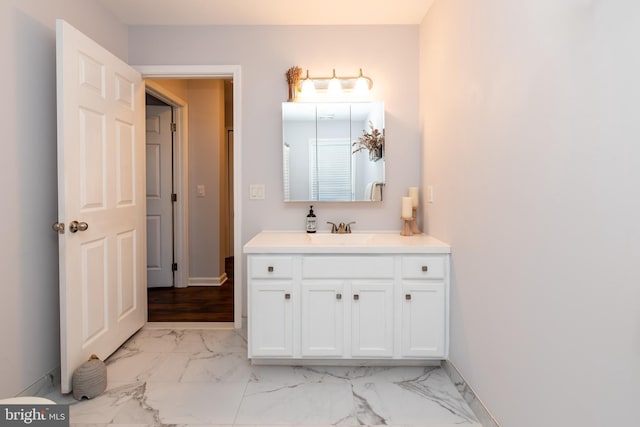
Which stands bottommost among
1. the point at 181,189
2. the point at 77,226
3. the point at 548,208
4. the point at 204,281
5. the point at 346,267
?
the point at 204,281

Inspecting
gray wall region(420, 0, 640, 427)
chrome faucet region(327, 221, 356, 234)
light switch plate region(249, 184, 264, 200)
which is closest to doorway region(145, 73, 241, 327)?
light switch plate region(249, 184, 264, 200)

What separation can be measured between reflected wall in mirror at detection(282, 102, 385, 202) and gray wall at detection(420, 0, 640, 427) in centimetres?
82

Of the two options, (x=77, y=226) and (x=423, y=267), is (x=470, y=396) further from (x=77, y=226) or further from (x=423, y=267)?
(x=77, y=226)

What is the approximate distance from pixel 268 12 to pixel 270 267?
1774mm

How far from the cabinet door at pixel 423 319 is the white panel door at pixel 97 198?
1.82 m

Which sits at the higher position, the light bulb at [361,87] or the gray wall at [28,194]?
the light bulb at [361,87]

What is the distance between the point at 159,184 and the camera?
4230 mm

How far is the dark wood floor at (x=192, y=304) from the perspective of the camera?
3.32 meters

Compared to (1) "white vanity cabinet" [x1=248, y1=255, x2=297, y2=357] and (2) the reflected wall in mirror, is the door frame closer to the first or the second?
(2) the reflected wall in mirror

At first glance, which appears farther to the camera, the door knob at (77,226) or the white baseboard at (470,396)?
the door knob at (77,226)

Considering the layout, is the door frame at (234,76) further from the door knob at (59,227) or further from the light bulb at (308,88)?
the door knob at (59,227)

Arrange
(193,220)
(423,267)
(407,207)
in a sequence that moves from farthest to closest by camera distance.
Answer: (193,220)
(407,207)
(423,267)

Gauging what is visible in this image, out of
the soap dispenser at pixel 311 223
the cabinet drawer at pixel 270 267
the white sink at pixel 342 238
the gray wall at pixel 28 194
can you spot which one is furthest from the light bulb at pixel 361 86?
the gray wall at pixel 28 194

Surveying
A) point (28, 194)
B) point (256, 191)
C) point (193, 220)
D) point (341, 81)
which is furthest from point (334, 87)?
point (193, 220)
